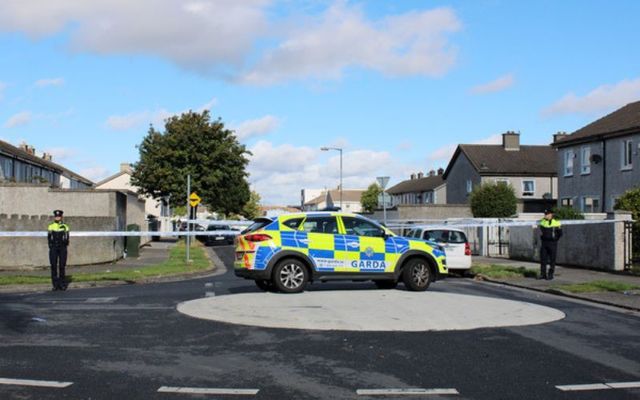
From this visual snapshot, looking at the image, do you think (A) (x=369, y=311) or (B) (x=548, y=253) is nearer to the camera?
(A) (x=369, y=311)

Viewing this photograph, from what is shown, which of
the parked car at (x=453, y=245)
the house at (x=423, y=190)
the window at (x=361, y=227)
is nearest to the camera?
the window at (x=361, y=227)

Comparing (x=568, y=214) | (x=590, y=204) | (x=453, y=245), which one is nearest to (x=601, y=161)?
(x=590, y=204)

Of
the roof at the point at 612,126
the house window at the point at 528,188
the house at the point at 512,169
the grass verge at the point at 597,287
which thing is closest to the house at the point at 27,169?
the grass verge at the point at 597,287

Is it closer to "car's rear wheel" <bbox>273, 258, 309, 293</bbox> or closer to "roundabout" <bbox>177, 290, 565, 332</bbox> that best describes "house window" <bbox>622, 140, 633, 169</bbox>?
"roundabout" <bbox>177, 290, 565, 332</bbox>

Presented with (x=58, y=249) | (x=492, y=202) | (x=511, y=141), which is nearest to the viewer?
(x=58, y=249)

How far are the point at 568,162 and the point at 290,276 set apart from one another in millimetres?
31426

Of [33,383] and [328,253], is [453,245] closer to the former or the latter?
[328,253]

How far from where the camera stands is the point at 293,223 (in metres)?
13.3

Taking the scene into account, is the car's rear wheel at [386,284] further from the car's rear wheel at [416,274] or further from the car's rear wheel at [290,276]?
the car's rear wheel at [290,276]

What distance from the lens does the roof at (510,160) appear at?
55.0 m

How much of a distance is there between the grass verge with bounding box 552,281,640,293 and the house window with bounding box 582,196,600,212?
23106mm

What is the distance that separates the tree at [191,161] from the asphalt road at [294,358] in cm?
3633

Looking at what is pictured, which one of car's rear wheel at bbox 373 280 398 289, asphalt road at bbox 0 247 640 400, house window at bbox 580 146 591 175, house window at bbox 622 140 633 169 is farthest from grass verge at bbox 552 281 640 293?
house window at bbox 580 146 591 175

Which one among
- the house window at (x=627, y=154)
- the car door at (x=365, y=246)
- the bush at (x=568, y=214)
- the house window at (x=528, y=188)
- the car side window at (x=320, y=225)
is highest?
the house window at (x=627, y=154)
